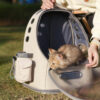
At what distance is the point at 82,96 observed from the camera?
1.82 metres

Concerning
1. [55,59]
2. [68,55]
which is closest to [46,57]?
[55,59]

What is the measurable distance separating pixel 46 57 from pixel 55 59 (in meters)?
0.18

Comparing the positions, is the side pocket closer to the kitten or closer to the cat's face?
the cat's face

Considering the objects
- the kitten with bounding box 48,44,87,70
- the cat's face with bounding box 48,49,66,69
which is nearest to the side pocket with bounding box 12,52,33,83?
the cat's face with bounding box 48,49,66,69

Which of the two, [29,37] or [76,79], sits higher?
[29,37]

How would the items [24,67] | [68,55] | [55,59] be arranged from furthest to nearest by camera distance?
[68,55] < [55,59] < [24,67]

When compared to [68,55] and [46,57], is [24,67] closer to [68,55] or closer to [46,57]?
[46,57]

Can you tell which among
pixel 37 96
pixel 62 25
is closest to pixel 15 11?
pixel 62 25

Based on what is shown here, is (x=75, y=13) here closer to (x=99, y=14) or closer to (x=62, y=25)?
(x=62, y=25)

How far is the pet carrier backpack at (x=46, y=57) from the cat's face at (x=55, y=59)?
7 cm

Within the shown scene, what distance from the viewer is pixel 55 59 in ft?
8.12

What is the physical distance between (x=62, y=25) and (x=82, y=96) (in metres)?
1.12

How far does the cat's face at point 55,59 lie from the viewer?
2.37 meters

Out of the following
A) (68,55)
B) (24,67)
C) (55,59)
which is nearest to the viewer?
Answer: (24,67)
